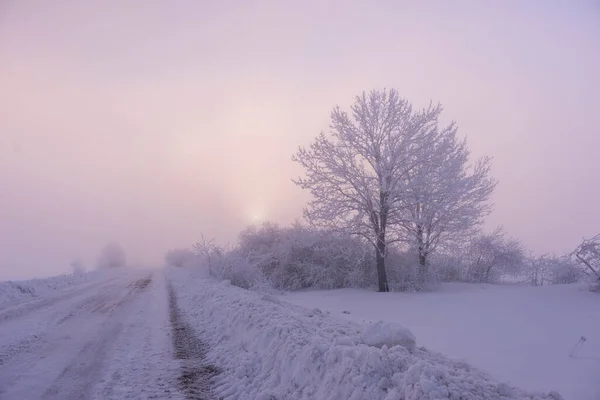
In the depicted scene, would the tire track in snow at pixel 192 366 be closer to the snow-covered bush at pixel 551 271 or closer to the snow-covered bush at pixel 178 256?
the snow-covered bush at pixel 551 271

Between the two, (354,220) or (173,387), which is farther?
(354,220)

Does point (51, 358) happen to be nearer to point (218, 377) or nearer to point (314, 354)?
point (218, 377)

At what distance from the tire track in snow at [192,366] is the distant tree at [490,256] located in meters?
22.8

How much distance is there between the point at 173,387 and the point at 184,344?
9.04 ft

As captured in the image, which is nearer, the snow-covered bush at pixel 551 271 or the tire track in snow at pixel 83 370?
the tire track in snow at pixel 83 370

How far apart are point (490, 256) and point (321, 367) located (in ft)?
85.9

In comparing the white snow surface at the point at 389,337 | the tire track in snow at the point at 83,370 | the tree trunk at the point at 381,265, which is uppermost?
the tree trunk at the point at 381,265

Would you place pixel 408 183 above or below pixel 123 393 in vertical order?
above

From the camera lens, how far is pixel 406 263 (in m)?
21.5

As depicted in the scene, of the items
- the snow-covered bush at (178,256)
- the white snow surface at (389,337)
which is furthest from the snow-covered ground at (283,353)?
the snow-covered bush at (178,256)

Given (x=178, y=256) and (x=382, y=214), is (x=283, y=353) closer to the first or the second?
(x=382, y=214)

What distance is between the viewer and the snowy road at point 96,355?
580cm

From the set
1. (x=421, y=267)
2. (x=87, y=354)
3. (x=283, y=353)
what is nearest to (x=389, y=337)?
(x=283, y=353)

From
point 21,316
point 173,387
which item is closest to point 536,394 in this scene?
point 173,387
